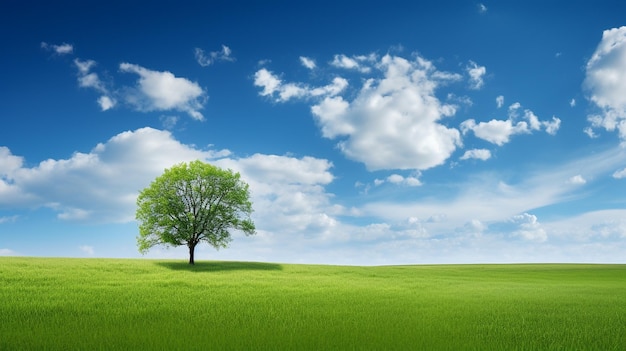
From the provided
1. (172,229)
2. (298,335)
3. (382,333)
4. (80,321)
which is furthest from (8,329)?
(172,229)

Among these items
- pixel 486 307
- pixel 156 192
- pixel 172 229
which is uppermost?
pixel 156 192

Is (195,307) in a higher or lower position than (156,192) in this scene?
lower

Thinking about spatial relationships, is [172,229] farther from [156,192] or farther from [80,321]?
[80,321]

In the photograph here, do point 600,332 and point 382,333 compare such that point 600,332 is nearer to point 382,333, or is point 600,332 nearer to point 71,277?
point 382,333

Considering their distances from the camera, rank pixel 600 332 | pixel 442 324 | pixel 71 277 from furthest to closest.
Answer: pixel 71 277, pixel 442 324, pixel 600 332

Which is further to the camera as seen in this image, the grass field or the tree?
the tree

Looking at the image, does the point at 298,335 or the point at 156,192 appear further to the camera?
the point at 156,192

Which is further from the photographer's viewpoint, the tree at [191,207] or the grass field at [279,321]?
the tree at [191,207]

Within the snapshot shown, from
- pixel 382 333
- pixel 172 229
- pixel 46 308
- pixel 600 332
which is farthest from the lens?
pixel 172 229

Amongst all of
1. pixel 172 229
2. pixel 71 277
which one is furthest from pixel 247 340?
pixel 172 229

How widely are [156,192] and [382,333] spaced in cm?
4248

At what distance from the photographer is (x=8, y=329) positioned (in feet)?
43.9

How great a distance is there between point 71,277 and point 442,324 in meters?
24.7

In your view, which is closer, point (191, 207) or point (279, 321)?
point (279, 321)
